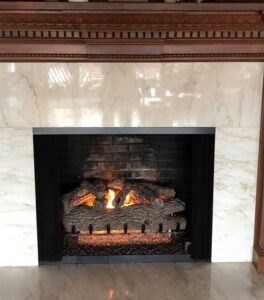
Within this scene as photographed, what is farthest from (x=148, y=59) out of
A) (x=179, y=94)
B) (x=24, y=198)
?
(x=24, y=198)

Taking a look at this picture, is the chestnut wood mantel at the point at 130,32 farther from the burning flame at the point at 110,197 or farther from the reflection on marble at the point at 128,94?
the burning flame at the point at 110,197

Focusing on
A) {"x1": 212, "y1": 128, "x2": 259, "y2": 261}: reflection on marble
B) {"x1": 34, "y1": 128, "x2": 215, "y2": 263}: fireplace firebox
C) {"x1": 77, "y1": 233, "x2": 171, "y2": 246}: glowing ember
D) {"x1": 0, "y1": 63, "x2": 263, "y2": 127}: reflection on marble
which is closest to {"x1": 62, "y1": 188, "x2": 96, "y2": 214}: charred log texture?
{"x1": 34, "y1": 128, "x2": 215, "y2": 263}: fireplace firebox

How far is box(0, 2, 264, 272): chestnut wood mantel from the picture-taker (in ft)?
6.73

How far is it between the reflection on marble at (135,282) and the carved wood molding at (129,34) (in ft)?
3.89

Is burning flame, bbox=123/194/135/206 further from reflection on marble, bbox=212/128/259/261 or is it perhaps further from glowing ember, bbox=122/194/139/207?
reflection on marble, bbox=212/128/259/261

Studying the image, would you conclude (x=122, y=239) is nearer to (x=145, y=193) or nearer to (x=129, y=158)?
(x=145, y=193)

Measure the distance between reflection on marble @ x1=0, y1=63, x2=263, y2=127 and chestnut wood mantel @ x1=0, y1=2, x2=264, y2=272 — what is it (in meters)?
0.09

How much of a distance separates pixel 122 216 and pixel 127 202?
0.32ft

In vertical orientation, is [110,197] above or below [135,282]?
above

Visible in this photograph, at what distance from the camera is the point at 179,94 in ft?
7.72

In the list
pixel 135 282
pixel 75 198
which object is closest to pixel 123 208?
pixel 75 198

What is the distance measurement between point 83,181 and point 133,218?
0.39 m

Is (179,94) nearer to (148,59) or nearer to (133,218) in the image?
(148,59)

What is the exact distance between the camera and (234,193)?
251 centimetres
